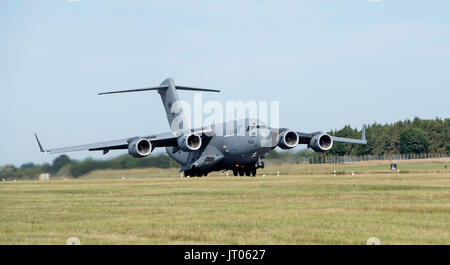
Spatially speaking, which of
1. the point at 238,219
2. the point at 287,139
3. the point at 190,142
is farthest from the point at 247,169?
the point at 238,219

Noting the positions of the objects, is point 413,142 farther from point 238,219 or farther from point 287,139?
point 238,219

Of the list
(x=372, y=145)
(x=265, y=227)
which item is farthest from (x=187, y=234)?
(x=372, y=145)

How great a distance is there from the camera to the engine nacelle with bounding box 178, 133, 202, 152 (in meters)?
46.0

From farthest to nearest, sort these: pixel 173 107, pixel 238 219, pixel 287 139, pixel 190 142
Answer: pixel 173 107 → pixel 190 142 → pixel 287 139 → pixel 238 219

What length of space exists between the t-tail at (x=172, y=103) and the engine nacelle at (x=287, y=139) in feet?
35.9

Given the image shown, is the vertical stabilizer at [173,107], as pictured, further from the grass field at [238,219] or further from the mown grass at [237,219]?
the mown grass at [237,219]

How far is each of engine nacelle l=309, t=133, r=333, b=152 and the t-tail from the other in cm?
1131

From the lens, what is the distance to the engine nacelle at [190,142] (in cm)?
4603

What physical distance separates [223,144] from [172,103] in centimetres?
864

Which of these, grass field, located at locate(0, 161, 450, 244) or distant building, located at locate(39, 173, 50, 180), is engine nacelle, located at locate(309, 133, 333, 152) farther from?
distant building, located at locate(39, 173, 50, 180)

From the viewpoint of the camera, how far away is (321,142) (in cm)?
4681

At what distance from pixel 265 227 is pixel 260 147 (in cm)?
2981

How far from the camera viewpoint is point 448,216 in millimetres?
16562

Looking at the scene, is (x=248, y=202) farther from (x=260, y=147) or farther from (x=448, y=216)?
(x=260, y=147)
